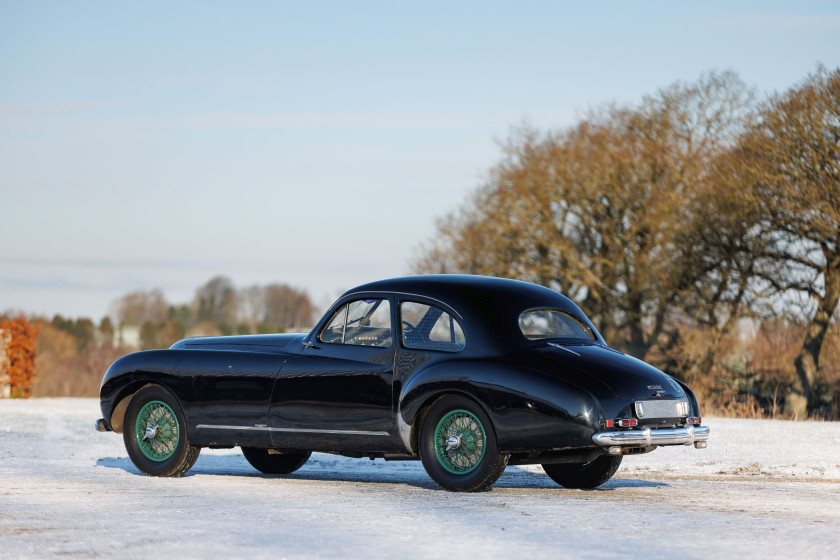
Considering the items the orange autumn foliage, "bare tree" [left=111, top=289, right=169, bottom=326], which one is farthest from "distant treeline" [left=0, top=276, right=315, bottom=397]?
the orange autumn foliage

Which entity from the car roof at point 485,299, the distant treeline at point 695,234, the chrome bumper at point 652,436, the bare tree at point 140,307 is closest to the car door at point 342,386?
the car roof at point 485,299

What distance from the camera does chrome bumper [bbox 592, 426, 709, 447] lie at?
29.4 ft

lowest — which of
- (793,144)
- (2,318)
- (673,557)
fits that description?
(673,557)

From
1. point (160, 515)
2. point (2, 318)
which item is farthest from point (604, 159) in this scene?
point (160, 515)

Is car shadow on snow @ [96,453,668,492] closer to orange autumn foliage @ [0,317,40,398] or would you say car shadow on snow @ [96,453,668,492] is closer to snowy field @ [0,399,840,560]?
snowy field @ [0,399,840,560]

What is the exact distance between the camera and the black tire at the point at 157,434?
11203 mm

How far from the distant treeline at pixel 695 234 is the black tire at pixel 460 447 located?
64.9 feet

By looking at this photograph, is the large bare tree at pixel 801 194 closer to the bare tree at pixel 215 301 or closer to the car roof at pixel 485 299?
the car roof at pixel 485 299

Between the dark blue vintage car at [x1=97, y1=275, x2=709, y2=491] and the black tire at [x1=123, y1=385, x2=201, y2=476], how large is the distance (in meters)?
0.01

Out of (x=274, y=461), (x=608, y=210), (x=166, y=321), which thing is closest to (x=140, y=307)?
(x=166, y=321)

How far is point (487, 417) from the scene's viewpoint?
9.36 meters

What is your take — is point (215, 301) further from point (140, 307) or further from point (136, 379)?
point (136, 379)

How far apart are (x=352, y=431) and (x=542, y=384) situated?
71.7 inches

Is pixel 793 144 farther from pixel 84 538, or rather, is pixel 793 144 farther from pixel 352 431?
pixel 84 538
